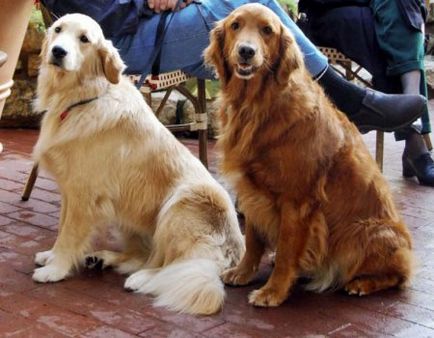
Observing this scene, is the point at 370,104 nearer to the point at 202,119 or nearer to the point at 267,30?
the point at 202,119

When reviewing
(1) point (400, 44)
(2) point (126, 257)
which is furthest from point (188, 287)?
(1) point (400, 44)

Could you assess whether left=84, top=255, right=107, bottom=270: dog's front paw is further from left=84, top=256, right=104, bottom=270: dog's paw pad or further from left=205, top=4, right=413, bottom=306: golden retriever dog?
left=205, top=4, right=413, bottom=306: golden retriever dog

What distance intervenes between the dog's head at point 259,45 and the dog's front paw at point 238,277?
2.71ft

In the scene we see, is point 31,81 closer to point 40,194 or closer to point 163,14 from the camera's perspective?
point 40,194

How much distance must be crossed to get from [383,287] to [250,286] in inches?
21.6

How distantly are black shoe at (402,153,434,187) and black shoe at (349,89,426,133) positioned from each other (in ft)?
2.92

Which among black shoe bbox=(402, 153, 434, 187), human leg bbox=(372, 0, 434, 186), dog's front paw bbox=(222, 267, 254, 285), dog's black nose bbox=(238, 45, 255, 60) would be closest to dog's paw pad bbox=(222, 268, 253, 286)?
dog's front paw bbox=(222, 267, 254, 285)

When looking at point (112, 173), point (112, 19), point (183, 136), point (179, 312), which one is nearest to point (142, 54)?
point (112, 19)

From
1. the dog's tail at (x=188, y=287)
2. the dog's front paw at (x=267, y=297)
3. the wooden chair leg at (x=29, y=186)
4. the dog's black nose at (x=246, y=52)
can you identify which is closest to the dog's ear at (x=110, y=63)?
the dog's black nose at (x=246, y=52)

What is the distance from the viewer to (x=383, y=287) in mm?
3193

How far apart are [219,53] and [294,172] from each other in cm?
57

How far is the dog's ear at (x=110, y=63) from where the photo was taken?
10.6 ft

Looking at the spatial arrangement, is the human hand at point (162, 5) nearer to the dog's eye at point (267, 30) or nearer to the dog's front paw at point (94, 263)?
the dog's eye at point (267, 30)

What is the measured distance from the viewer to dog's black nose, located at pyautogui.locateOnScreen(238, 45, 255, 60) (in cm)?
288
